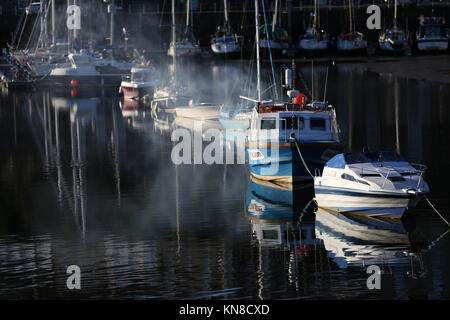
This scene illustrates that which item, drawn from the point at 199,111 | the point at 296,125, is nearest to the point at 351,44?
the point at 199,111

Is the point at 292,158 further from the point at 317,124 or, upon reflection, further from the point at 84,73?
the point at 84,73

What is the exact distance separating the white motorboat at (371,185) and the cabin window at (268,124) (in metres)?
4.55

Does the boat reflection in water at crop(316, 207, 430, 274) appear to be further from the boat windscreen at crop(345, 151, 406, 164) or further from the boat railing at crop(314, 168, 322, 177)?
the boat railing at crop(314, 168, 322, 177)

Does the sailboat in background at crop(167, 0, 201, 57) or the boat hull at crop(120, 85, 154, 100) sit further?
the sailboat in background at crop(167, 0, 201, 57)

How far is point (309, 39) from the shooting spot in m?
101

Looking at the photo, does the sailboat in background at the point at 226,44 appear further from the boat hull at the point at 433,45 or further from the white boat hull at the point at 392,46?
the boat hull at the point at 433,45

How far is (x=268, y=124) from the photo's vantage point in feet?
103

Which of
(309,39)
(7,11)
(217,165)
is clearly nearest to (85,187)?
(217,165)

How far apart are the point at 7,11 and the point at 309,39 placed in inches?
1600

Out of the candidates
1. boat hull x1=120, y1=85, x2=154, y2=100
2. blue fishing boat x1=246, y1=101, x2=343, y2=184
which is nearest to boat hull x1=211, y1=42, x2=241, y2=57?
boat hull x1=120, y1=85, x2=154, y2=100

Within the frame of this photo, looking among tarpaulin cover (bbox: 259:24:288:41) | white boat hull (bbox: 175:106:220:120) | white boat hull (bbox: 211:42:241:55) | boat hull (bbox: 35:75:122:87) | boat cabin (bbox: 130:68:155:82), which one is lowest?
white boat hull (bbox: 175:106:220:120)

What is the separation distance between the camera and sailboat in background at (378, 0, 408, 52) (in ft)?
324

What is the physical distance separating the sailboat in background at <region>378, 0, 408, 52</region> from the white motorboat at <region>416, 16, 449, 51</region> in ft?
5.97

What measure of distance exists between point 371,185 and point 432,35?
78694mm
